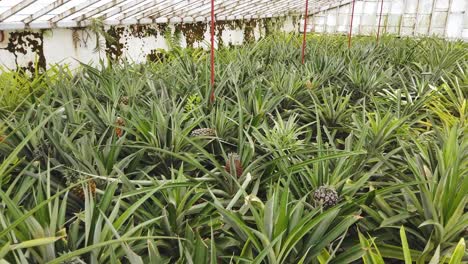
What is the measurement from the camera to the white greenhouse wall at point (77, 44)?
2.55m

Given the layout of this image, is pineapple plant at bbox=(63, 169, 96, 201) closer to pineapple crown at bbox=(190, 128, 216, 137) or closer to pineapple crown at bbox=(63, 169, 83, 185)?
pineapple crown at bbox=(63, 169, 83, 185)

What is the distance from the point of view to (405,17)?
656 cm

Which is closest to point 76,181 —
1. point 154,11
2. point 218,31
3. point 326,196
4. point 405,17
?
point 326,196

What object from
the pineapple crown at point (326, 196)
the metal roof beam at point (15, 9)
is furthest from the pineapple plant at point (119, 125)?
the metal roof beam at point (15, 9)

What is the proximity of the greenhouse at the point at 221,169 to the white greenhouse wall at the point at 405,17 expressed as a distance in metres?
4.06

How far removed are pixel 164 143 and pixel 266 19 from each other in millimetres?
6600

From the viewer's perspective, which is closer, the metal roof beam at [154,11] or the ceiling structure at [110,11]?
the ceiling structure at [110,11]

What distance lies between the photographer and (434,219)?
0.69m

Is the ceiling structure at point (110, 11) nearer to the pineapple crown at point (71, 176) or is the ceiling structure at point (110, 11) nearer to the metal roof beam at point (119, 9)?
the metal roof beam at point (119, 9)

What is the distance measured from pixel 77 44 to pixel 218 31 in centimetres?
265

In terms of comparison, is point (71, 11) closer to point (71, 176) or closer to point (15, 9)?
point (15, 9)

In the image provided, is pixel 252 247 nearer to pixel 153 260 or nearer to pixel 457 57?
pixel 153 260

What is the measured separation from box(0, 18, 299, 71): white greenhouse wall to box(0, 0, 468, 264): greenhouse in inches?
1.1

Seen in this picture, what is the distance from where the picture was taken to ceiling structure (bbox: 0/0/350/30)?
234 cm
